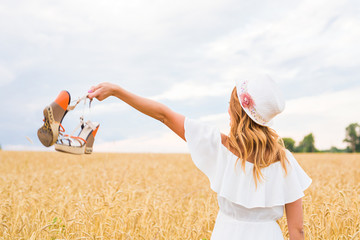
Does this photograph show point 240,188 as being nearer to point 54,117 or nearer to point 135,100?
point 135,100

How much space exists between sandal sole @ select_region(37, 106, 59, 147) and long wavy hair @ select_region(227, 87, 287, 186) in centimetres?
124

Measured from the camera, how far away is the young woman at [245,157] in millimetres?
2248

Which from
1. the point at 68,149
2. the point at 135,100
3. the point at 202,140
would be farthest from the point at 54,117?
the point at 202,140

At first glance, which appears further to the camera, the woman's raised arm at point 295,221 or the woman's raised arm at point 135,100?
the woman's raised arm at point 295,221

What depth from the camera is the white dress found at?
7.55ft

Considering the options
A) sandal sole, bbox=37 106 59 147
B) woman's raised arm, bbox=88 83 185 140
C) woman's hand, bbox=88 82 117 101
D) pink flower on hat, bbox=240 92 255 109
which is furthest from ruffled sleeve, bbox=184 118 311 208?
sandal sole, bbox=37 106 59 147

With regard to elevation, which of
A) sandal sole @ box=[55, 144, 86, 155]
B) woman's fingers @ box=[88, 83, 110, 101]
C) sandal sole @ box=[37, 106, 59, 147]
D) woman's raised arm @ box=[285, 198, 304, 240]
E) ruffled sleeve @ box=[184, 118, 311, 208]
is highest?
woman's fingers @ box=[88, 83, 110, 101]

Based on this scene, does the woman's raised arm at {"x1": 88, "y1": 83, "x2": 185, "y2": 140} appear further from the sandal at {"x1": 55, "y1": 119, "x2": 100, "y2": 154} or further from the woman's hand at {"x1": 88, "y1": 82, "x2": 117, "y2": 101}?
the sandal at {"x1": 55, "y1": 119, "x2": 100, "y2": 154}

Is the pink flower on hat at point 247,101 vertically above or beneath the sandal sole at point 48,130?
above

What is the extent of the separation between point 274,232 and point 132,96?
1414 mm

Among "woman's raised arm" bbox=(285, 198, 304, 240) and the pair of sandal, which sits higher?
the pair of sandal

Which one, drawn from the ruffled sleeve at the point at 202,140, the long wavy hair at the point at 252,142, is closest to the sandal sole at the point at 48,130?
the ruffled sleeve at the point at 202,140

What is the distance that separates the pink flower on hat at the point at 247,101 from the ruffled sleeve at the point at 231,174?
0.27 metres

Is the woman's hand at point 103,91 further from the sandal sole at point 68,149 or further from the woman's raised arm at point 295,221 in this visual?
the woman's raised arm at point 295,221
